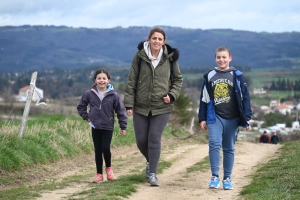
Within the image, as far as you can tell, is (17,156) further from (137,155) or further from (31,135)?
(137,155)

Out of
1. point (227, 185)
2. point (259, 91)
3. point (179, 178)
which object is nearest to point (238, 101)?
point (227, 185)

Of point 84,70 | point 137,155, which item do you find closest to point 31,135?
point 137,155

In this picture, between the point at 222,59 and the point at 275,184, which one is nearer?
the point at 222,59

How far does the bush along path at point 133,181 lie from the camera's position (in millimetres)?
8312

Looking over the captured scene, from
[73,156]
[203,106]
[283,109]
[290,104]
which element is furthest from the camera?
[290,104]

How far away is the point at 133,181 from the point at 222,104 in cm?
189

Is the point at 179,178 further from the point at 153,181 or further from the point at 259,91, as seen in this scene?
the point at 259,91

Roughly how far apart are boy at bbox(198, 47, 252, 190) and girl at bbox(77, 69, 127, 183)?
5.31 ft

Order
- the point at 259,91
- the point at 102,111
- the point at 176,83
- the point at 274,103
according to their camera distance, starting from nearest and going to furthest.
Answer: the point at 176,83, the point at 102,111, the point at 274,103, the point at 259,91

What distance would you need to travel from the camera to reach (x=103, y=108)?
31.9 feet

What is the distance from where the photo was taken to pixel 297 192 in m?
8.19

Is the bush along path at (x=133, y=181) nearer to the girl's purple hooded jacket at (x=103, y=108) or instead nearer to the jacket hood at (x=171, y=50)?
the girl's purple hooded jacket at (x=103, y=108)

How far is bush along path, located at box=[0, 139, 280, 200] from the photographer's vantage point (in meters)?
8.31

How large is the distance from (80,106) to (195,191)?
2.47 meters
